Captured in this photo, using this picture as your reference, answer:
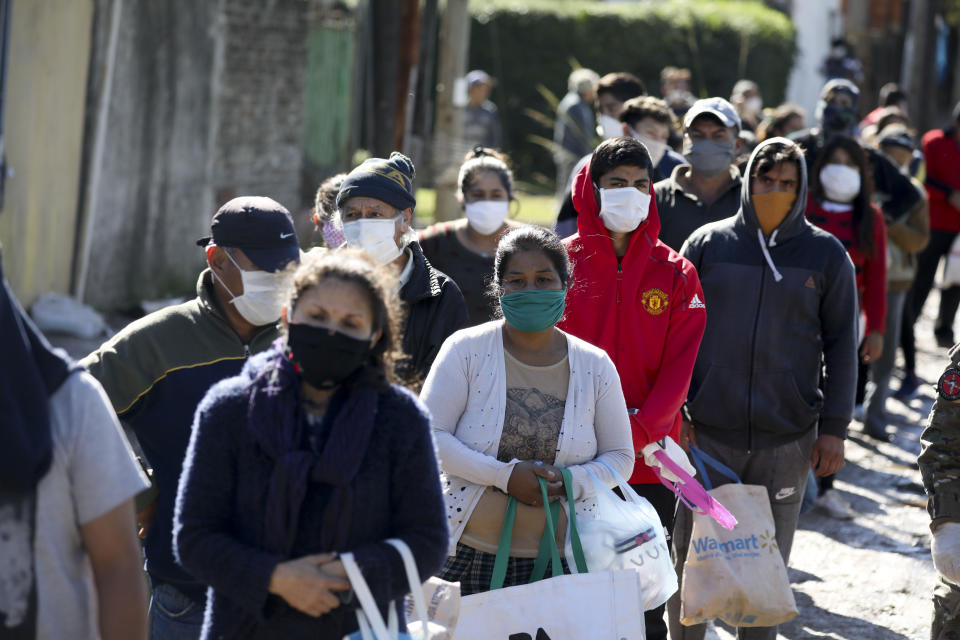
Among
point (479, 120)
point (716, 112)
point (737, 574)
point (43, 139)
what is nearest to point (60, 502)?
point (737, 574)

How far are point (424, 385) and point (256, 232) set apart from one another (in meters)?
0.76

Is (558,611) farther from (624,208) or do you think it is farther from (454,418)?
(624,208)

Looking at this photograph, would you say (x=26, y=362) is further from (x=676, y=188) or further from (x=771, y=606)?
(x=676, y=188)

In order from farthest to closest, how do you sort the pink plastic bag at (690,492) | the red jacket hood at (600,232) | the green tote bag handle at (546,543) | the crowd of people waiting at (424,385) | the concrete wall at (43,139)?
1. the concrete wall at (43,139)
2. the red jacket hood at (600,232)
3. the pink plastic bag at (690,492)
4. the green tote bag handle at (546,543)
5. the crowd of people waiting at (424,385)

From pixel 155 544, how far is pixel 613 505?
1409 mm

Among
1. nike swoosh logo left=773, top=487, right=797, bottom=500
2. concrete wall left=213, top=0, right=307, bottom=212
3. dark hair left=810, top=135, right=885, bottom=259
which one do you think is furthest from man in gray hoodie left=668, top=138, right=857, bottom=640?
concrete wall left=213, top=0, right=307, bottom=212

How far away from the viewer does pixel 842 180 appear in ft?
24.3

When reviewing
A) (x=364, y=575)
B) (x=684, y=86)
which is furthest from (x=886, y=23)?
(x=364, y=575)

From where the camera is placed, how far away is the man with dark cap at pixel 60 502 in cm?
256

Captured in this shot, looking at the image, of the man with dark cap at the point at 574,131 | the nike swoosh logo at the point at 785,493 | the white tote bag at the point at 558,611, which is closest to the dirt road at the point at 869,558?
the nike swoosh logo at the point at 785,493

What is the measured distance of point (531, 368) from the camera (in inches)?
163

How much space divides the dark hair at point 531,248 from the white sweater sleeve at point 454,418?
320 millimetres

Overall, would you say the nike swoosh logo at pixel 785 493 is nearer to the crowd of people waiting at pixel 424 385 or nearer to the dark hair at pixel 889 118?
the crowd of people waiting at pixel 424 385

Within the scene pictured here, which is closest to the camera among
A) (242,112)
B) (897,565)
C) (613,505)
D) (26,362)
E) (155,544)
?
(26,362)
